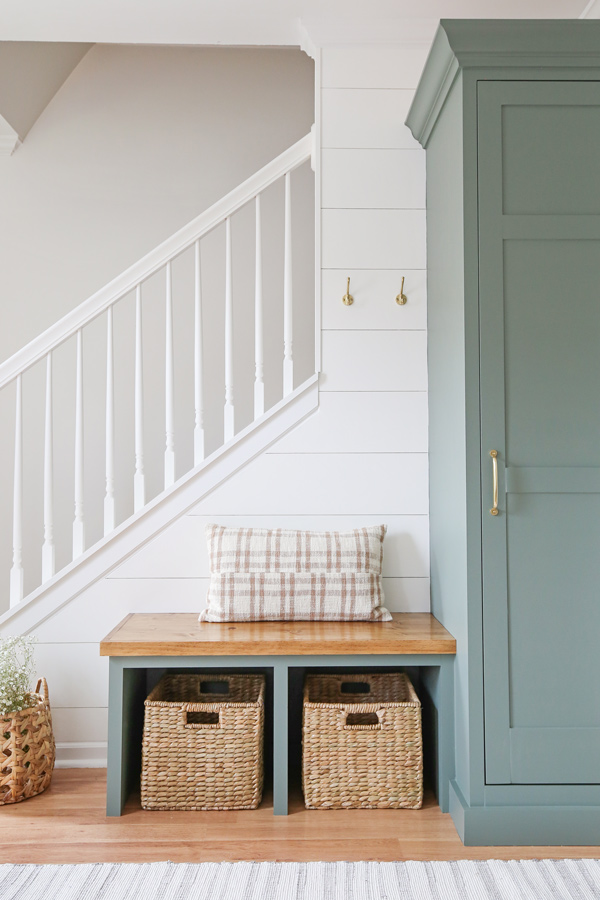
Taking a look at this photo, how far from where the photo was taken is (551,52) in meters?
2.09

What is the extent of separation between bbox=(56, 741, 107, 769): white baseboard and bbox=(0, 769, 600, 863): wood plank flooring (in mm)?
256

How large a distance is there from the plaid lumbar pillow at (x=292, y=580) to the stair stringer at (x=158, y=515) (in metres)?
0.26

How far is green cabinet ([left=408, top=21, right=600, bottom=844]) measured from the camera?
6.73 ft

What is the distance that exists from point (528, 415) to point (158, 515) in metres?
1.31

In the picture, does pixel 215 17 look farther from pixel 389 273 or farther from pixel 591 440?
pixel 591 440

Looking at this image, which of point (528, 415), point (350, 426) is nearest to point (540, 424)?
point (528, 415)

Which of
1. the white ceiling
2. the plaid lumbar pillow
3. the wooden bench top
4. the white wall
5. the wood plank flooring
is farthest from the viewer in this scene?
the white wall

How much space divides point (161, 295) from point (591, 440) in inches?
86.1

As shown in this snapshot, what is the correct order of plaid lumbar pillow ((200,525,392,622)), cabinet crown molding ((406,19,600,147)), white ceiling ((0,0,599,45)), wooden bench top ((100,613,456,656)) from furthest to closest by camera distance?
white ceiling ((0,0,599,45))
plaid lumbar pillow ((200,525,392,622))
wooden bench top ((100,613,456,656))
cabinet crown molding ((406,19,600,147))

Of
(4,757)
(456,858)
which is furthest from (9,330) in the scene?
(456,858)

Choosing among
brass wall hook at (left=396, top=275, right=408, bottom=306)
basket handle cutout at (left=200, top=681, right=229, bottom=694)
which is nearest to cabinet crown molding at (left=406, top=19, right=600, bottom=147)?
brass wall hook at (left=396, top=275, right=408, bottom=306)

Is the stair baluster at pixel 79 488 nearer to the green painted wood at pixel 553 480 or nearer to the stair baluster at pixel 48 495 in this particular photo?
the stair baluster at pixel 48 495

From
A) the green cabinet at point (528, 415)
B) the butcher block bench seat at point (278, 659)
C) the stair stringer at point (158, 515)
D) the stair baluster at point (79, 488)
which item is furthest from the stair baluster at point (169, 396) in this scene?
the green cabinet at point (528, 415)

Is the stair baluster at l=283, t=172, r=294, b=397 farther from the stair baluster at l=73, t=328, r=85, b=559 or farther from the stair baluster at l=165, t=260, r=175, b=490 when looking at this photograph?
the stair baluster at l=73, t=328, r=85, b=559
